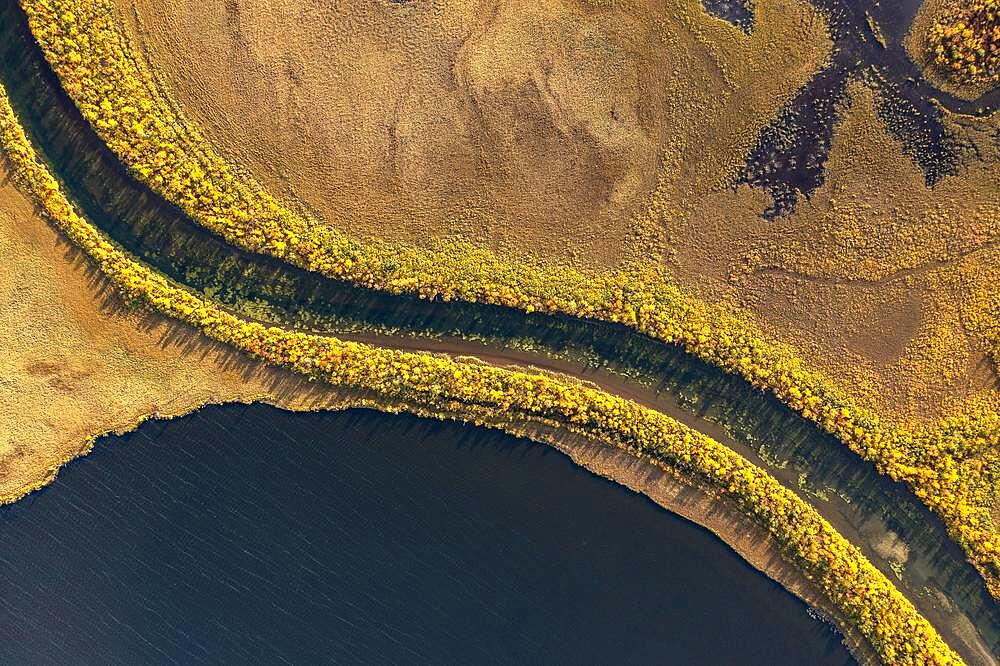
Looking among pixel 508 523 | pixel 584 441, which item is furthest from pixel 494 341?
pixel 508 523

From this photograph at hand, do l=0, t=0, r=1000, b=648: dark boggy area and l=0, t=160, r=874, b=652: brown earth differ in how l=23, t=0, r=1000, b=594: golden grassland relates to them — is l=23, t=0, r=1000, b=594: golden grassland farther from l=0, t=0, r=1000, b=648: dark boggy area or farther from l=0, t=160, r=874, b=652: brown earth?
l=0, t=160, r=874, b=652: brown earth

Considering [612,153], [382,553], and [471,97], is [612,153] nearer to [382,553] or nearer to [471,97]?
[471,97]

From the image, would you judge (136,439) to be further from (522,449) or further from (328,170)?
(522,449)

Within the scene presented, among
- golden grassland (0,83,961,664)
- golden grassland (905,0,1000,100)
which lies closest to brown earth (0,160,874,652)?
golden grassland (0,83,961,664)

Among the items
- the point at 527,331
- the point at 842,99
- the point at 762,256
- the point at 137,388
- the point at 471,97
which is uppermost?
the point at 842,99

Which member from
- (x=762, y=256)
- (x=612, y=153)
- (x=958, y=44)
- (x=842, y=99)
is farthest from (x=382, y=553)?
(x=958, y=44)

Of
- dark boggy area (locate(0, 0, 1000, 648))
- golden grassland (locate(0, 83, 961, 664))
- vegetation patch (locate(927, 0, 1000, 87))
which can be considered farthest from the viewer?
dark boggy area (locate(0, 0, 1000, 648))
